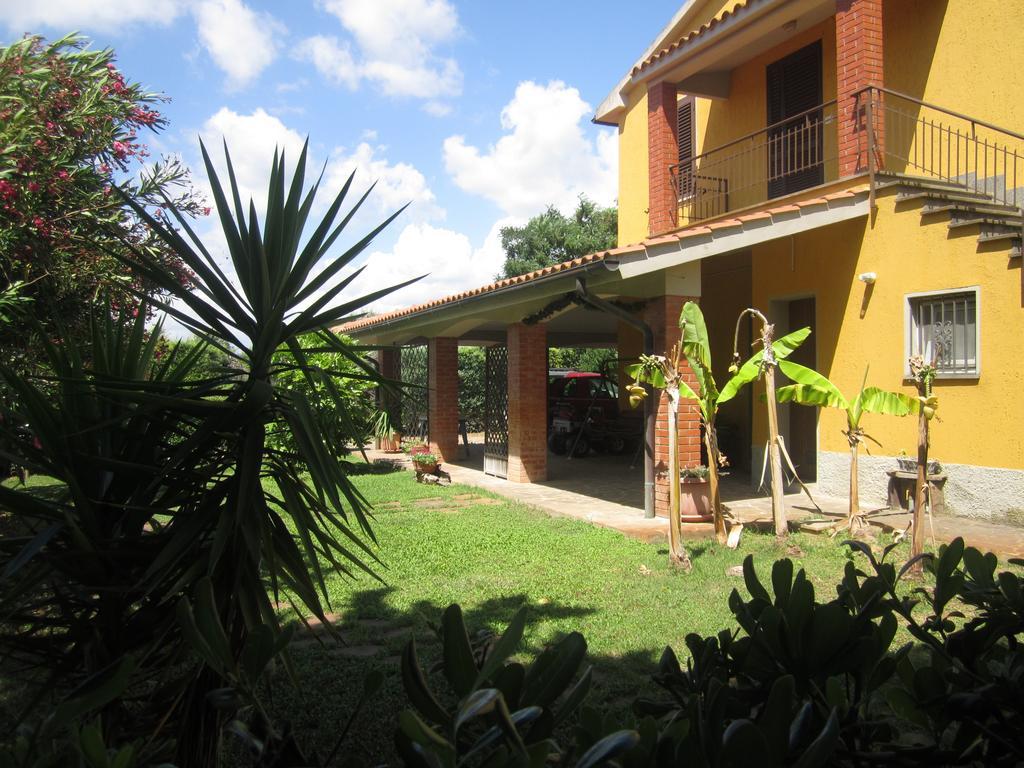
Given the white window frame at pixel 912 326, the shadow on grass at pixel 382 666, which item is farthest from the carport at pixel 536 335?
the white window frame at pixel 912 326

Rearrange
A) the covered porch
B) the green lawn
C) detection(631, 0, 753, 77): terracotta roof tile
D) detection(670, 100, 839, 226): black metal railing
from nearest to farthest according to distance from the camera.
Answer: the green lawn → the covered porch → detection(631, 0, 753, 77): terracotta roof tile → detection(670, 100, 839, 226): black metal railing

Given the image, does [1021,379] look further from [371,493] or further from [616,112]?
[616,112]

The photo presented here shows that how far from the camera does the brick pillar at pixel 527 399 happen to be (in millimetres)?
12648

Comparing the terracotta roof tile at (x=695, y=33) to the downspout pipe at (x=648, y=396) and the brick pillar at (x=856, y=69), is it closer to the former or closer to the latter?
the brick pillar at (x=856, y=69)

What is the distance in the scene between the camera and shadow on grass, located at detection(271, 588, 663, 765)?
3.81 metres

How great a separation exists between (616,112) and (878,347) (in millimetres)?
9531

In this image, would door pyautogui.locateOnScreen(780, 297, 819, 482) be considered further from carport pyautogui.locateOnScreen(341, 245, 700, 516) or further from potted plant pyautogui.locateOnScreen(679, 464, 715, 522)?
potted plant pyautogui.locateOnScreen(679, 464, 715, 522)

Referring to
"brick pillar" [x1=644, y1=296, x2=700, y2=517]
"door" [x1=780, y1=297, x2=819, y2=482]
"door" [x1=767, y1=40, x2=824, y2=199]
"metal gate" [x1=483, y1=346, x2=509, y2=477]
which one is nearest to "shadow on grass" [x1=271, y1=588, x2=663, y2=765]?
"brick pillar" [x1=644, y1=296, x2=700, y2=517]

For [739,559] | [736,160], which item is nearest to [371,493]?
[739,559]

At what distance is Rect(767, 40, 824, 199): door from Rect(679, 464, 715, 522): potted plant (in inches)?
222

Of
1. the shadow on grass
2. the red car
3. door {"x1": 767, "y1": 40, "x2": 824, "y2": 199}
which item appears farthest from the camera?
the red car

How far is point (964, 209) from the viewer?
27.7ft

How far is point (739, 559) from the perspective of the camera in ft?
23.6

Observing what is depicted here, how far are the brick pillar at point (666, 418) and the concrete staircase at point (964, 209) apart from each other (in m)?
2.94
